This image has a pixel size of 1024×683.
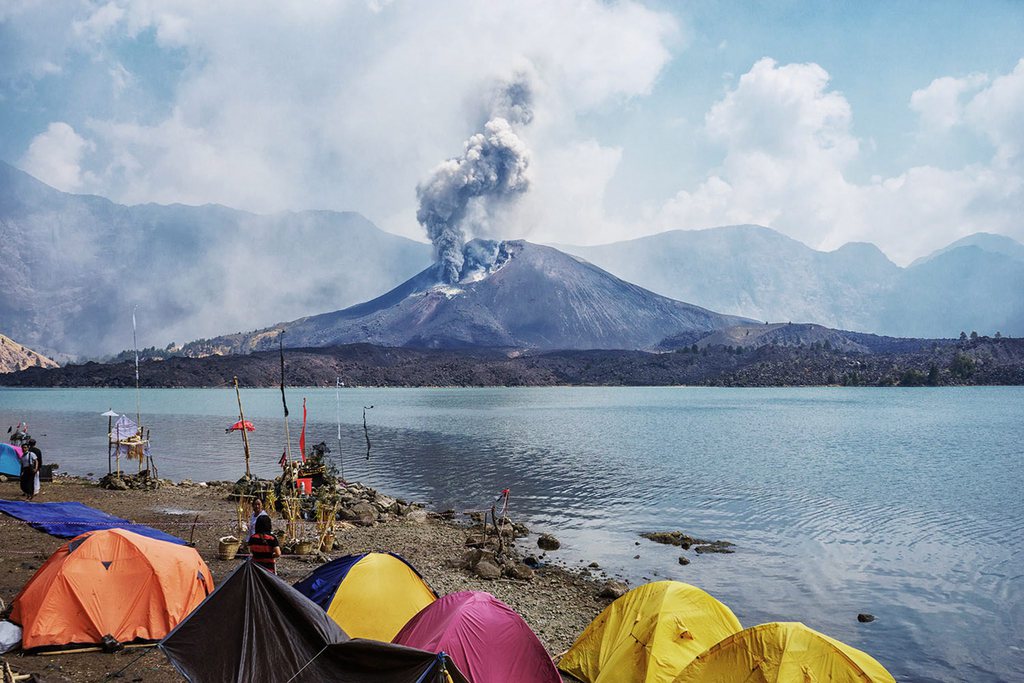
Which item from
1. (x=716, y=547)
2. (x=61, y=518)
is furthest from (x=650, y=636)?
(x=61, y=518)

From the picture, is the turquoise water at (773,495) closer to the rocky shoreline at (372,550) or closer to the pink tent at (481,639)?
the rocky shoreline at (372,550)

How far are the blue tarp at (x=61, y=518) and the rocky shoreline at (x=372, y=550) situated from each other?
27cm

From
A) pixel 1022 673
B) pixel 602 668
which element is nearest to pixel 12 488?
pixel 602 668

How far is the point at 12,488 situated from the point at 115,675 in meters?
18.9

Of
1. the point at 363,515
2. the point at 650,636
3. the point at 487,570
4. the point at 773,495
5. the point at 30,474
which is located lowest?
the point at 773,495

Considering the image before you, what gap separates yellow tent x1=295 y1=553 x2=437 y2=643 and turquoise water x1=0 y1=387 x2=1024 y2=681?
25.1 ft

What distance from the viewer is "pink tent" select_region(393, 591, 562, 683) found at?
29.8 feet

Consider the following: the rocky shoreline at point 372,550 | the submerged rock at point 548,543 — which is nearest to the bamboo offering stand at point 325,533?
the rocky shoreline at point 372,550

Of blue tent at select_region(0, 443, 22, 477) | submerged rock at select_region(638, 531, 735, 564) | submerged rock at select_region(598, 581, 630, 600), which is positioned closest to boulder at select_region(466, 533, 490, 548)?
submerged rock at select_region(598, 581, 630, 600)

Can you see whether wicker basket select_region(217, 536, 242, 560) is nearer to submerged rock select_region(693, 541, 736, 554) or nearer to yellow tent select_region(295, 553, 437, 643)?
yellow tent select_region(295, 553, 437, 643)

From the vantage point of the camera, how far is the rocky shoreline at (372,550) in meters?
10.2

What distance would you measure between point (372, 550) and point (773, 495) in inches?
735

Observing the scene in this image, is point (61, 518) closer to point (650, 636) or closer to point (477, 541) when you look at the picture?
point (477, 541)

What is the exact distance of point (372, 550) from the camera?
1816cm
